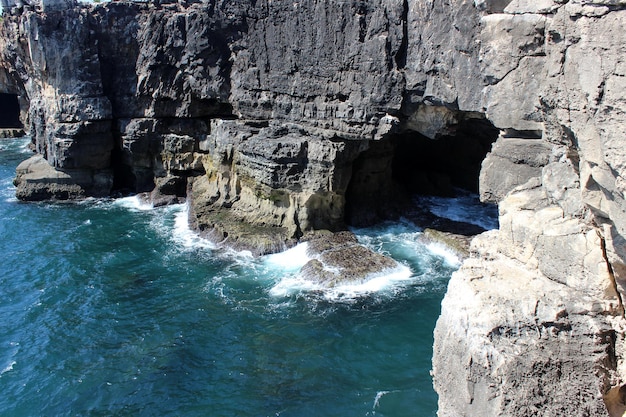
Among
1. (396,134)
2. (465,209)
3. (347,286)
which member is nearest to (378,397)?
(347,286)

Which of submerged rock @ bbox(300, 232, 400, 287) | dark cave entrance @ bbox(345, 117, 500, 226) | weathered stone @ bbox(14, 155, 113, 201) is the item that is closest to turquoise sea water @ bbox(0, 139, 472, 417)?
submerged rock @ bbox(300, 232, 400, 287)

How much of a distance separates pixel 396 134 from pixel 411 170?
5443 millimetres

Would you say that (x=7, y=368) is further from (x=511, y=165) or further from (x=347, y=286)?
(x=511, y=165)

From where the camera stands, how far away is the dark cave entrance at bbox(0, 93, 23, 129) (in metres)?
63.6

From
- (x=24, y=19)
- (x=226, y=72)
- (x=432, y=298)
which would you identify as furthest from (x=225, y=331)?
(x=24, y=19)

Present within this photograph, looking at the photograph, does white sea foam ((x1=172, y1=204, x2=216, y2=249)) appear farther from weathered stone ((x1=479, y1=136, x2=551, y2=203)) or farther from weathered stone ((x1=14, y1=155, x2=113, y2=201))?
weathered stone ((x1=479, y1=136, x2=551, y2=203))

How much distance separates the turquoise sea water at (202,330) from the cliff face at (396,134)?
162 inches

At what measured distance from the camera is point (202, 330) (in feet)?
72.3

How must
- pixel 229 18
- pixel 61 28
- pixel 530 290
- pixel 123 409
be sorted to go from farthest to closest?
pixel 61 28
pixel 229 18
pixel 123 409
pixel 530 290

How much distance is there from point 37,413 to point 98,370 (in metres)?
2.45

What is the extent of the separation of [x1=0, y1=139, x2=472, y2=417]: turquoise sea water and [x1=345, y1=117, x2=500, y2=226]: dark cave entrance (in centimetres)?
183

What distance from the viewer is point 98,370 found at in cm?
1977

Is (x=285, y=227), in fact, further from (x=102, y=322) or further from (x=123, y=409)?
(x=123, y=409)

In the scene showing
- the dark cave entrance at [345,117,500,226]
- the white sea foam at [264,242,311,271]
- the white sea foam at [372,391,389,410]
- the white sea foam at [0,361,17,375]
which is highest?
the dark cave entrance at [345,117,500,226]
